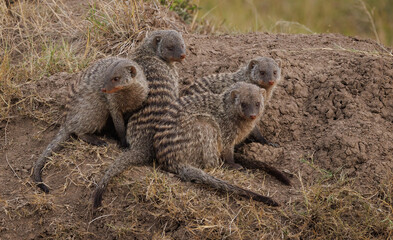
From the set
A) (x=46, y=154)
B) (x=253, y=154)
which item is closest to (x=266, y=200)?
(x=253, y=154)

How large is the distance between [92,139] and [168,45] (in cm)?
97

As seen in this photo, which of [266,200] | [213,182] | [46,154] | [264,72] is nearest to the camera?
[266,200]

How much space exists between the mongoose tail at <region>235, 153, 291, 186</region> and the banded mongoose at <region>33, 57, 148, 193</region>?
2.75 feet

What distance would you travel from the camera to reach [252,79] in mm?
3850

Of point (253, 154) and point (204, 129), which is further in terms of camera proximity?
point (253, 154)

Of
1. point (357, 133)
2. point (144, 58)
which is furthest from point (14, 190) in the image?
point (357, 133)

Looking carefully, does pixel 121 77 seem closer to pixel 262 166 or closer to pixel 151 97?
pixel 151 97

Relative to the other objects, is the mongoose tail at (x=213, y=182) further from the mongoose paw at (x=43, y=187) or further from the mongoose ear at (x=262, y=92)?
the mongoose paw at (x=43, y=187)

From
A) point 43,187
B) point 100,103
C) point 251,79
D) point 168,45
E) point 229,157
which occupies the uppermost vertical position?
point 168,45

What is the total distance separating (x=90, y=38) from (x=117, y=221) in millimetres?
2285

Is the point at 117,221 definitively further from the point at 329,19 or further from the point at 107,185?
the point at 329,19

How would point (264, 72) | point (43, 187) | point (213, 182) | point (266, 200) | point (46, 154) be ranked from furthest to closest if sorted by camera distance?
point (264, 72)
point (46, 154)
point (43, 187)
point (213, 182)
point (266, 200)

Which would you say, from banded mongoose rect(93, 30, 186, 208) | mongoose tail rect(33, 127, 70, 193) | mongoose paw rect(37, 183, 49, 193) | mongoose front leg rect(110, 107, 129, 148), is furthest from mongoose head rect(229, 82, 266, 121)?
mongoose paw rect(37, 183, 49, 193)

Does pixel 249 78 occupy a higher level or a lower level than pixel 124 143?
higher
